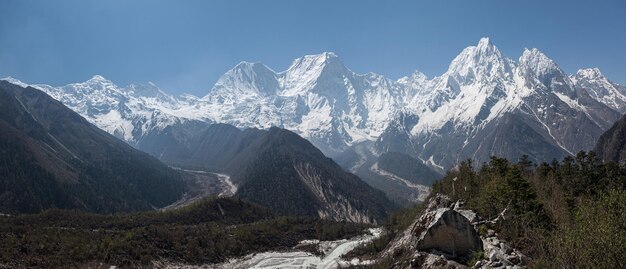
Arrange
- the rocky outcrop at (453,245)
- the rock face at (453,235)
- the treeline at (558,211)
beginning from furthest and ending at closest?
the rock face at (453,235), the rocky outcrop at (453,245), the treeline at (558,211)

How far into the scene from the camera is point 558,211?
3829 inches

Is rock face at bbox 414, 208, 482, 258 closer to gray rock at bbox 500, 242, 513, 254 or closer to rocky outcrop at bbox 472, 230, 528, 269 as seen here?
rocky outcrop at bbox 472, 230, 528, 269

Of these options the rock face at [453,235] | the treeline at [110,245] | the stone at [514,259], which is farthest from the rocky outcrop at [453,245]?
the treeline at [110,245]

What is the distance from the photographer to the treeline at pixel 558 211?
2267 inches

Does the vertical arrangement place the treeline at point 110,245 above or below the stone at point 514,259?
below

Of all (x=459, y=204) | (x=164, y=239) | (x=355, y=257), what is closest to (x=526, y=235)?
(x=459, y=204)

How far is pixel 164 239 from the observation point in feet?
551

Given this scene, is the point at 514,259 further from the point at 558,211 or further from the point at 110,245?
the point at 110,245

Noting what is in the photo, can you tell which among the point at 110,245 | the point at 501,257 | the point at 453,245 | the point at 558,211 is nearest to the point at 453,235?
the point at 453,245

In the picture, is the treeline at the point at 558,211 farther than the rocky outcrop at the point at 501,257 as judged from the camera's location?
No

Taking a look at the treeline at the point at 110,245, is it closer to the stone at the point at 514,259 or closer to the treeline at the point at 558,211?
the treeline at the point at 558,211

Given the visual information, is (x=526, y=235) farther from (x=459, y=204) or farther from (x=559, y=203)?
(x=459, y=204)

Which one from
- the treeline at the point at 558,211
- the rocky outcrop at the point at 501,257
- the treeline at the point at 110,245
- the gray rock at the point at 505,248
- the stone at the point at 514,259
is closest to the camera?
the treeline at the point at 558,211

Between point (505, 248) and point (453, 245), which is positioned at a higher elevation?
point (505, 248)
